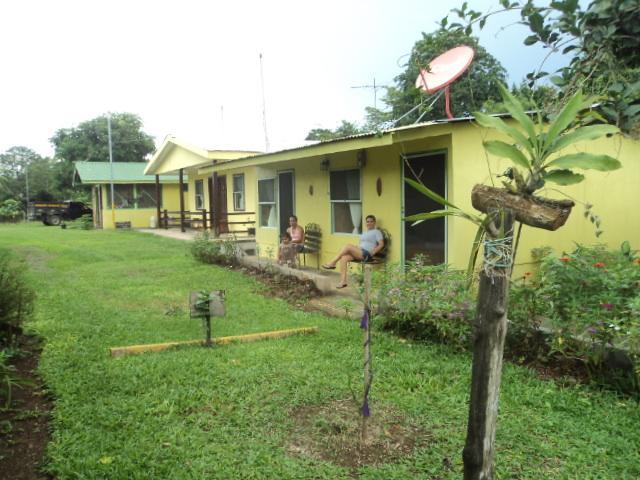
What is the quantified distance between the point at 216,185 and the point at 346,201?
791 centimetres

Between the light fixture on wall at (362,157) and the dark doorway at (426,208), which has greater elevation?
the light fixture on wall at (362,157)

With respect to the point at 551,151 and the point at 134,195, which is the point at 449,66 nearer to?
the point at 551,151

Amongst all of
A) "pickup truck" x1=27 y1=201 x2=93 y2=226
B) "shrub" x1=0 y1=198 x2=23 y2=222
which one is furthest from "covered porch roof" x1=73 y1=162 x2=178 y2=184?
"shrub" x1=0 y1=198 x2=23 y2=222

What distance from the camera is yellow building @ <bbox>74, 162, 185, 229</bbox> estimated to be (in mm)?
23938

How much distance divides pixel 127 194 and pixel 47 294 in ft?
58.1

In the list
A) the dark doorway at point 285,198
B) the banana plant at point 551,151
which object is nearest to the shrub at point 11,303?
the banana plant at point 551,151

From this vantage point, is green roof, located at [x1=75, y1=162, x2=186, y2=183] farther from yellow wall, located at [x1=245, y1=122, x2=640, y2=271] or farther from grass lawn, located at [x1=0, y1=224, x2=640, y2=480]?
grass lawn, located at [x1=0, y1=224, x2=640, y2=480]

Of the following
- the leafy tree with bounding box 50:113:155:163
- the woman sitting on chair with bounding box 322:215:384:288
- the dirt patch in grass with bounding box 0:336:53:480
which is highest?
the leafy tree with bounding box 50:113:155:163

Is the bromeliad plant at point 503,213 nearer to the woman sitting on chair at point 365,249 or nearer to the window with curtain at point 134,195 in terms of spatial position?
the woman sitting on chair at point 365,249

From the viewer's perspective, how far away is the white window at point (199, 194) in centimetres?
2036

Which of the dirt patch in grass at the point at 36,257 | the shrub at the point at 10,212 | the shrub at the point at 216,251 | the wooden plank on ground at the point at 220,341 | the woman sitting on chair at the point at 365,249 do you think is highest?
the shrub at the point at 10,212

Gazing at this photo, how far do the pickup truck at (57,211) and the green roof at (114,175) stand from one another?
472 cm

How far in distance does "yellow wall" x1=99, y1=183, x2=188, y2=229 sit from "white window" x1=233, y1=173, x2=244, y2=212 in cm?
841

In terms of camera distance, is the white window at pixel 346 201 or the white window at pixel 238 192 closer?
the white window at pixel 346 201
